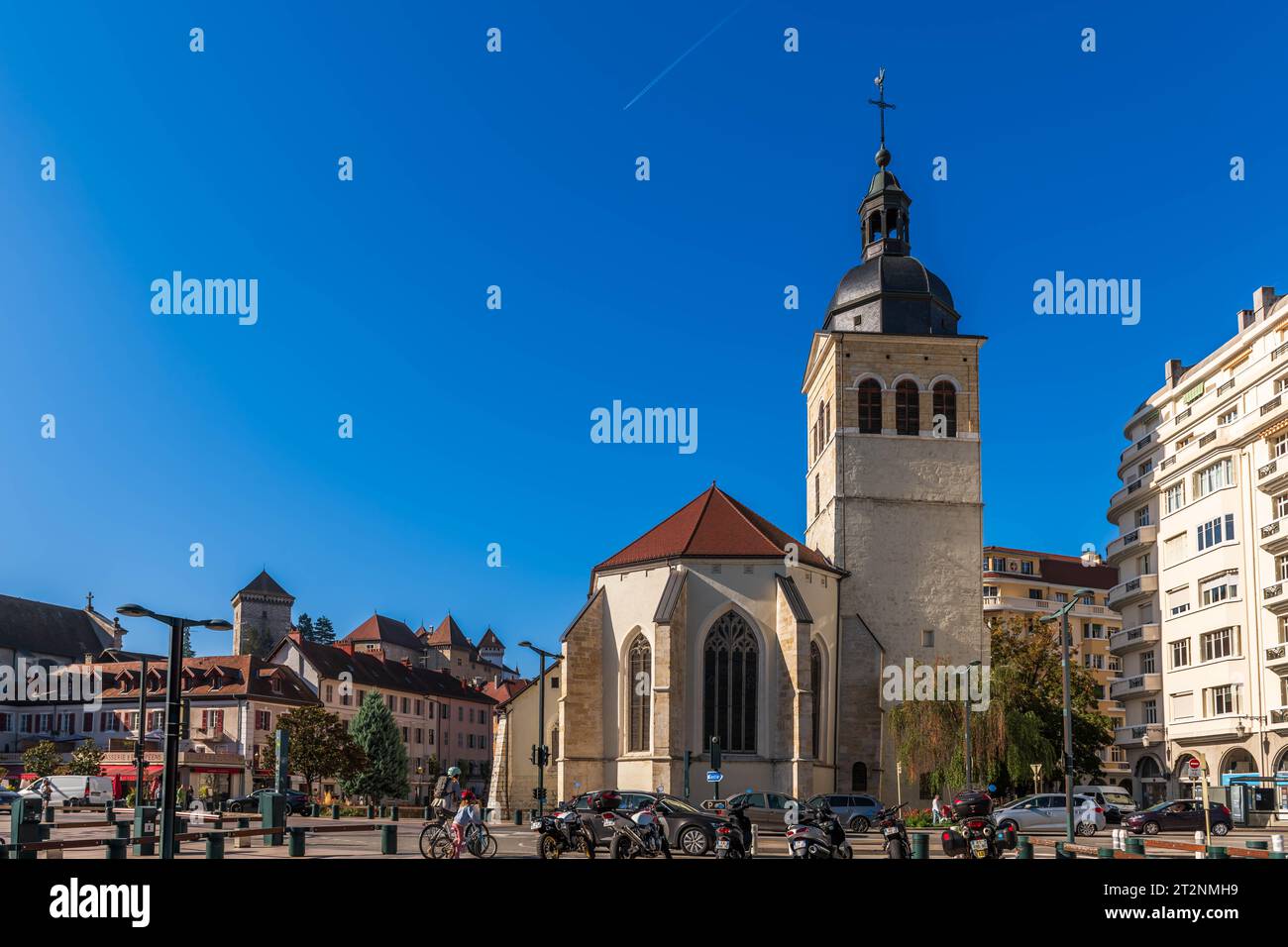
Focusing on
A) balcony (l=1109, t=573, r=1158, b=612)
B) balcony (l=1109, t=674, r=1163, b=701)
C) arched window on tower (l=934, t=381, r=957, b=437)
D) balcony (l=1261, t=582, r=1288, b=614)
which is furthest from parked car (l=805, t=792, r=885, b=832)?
balcony (l=1109, t=573, r=1158, b=612)

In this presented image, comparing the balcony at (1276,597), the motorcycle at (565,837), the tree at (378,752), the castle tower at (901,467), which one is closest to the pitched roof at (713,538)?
the castle tower at (901,467)

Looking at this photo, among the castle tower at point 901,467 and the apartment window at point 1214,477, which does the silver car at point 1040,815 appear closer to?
the castle tower at point 901,467

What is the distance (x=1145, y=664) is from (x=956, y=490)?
1683 centimetres

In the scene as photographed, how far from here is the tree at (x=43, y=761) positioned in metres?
69.7

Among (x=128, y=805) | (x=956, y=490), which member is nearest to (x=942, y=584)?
(x=956, y=490)

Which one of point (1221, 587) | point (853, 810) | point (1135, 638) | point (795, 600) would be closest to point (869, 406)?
point (795, 600)

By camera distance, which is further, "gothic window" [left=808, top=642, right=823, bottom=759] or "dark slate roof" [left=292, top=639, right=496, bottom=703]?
"dark slate roof" [left=292, top=639, right=496, bottom=703]

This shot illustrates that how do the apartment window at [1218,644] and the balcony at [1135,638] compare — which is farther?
the balcony at [1135,638]

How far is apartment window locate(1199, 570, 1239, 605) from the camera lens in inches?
2051

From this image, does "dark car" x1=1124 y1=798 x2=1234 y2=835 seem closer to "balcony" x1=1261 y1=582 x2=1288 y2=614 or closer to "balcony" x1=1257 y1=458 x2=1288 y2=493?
"balcony" x1=1261 y1=582 x2=1288 y2=614

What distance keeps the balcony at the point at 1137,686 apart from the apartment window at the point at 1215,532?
7457 mm

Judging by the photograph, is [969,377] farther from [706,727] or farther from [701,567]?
[706,727]

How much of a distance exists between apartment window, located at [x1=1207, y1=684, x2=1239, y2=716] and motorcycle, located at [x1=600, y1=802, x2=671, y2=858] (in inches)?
1473
